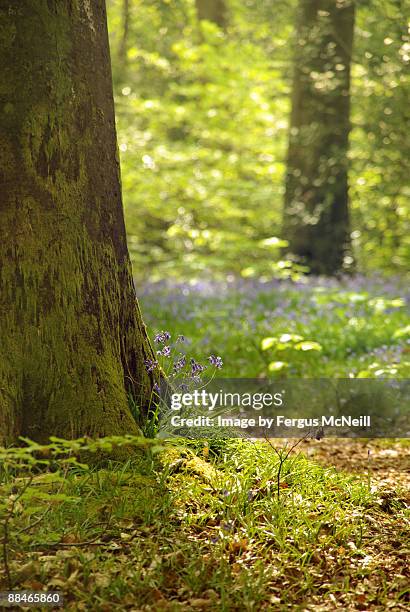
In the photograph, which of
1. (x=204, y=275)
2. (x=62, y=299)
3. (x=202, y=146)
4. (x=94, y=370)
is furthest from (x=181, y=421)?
(x=202, y=146)

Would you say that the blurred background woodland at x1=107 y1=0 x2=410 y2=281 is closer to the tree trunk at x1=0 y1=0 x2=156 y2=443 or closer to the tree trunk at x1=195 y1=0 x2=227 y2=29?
the tree trunk at x1=195 y1=0 x2=227 y2=29

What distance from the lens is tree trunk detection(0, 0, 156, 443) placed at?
12.0 ft

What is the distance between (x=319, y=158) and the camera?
11.1 meters

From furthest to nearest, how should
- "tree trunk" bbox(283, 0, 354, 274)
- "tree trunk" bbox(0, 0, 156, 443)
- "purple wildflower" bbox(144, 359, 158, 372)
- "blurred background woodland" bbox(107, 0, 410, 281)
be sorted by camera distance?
"tree trunk" bbox(283, 0, 354, 274)
"blurred background woodland" bbox(107, 0, 410, 281)
"purple wildflower" bbox(144, 359, 158, 372)
"tree trunk" bbox(0, 0, 156, 443)

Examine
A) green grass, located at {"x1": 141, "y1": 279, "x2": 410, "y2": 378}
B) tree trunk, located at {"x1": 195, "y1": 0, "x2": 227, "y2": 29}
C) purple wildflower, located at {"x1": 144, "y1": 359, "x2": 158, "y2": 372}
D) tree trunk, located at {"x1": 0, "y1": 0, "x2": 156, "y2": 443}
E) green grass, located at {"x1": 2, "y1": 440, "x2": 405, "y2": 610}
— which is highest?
tree trunk, located at {"x1": 195, "y1": 0, "x2": 227, "y2": 29}

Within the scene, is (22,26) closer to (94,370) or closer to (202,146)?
(94,370)

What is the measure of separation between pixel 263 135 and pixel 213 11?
3334 mm

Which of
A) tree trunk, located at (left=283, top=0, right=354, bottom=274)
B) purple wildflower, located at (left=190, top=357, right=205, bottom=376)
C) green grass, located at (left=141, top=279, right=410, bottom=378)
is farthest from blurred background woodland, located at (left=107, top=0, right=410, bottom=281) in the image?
purple wildflower, located at (left=190, top=357, right=205, bottom=376)

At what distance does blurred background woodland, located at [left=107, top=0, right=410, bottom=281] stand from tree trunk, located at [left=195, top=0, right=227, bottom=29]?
26 mm

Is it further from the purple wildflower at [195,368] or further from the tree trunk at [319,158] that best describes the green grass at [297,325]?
the purple wildflower at [195,368]

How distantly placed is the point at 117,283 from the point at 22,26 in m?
1.40

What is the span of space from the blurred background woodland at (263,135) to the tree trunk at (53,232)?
4.33m

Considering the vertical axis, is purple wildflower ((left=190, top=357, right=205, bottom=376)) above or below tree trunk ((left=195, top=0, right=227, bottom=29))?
below

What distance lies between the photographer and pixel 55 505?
10.9ft
